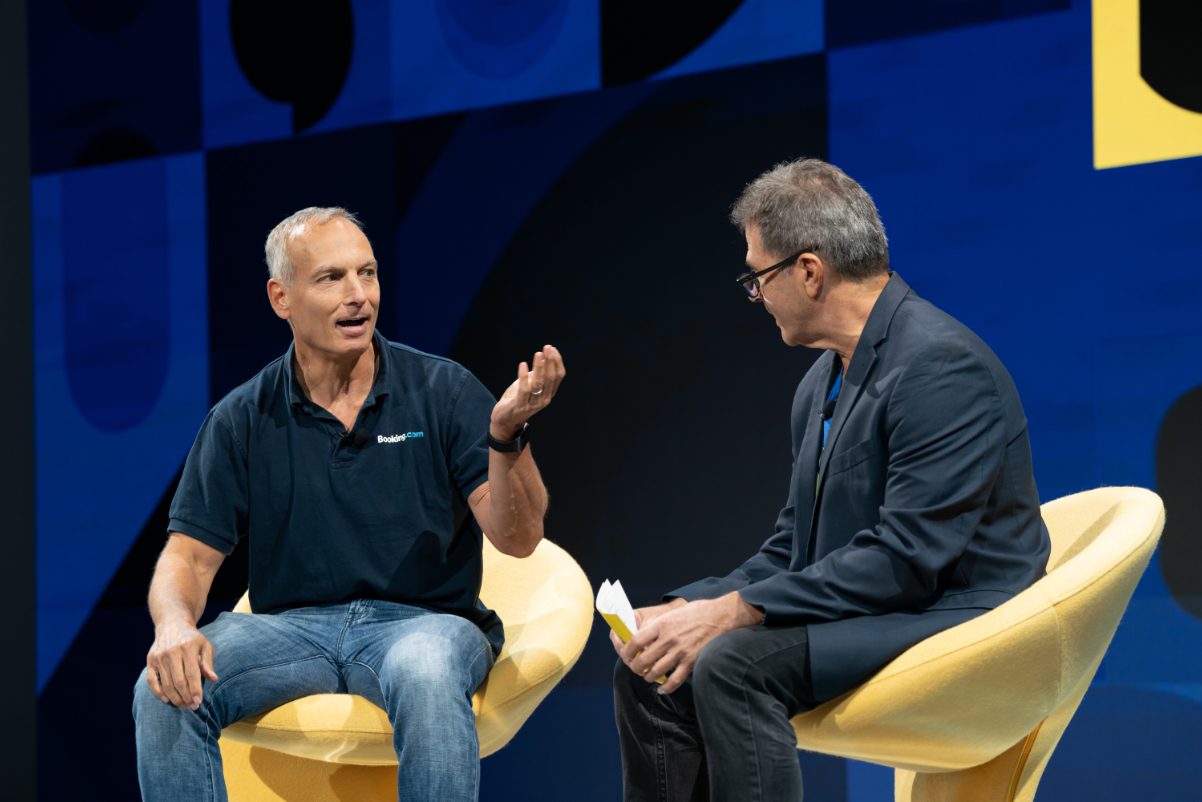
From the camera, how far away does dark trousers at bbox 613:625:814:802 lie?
2211 millimetres

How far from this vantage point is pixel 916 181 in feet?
11.8

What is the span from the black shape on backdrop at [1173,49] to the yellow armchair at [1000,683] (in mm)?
1339

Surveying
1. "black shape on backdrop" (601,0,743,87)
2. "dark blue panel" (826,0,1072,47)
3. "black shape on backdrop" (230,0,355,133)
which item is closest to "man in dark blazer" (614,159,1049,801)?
"dark blue panel" (826,0,1072,47)

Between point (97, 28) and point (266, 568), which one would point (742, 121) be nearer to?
point (266, 568)

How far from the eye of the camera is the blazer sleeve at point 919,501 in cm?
227

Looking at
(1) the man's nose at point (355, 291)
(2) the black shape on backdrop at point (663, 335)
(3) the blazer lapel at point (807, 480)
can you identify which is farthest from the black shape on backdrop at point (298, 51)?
(3) the blazer lapel at point (807, 480)

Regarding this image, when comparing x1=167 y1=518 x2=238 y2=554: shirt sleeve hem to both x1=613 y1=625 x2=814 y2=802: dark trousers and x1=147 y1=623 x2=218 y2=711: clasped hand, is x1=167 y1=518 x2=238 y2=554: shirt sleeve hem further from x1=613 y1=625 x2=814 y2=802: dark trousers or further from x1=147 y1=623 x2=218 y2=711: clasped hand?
x1=613 y1=625 x2=814 y2=802: dark trousers

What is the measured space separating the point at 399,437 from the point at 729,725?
3.41ft

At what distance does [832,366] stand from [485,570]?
1.01 m

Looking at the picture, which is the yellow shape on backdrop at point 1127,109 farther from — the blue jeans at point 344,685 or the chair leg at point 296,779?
the chair leg at point 296,779

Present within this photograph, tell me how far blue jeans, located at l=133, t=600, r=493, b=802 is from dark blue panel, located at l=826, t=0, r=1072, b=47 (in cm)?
203

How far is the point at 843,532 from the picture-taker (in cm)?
247

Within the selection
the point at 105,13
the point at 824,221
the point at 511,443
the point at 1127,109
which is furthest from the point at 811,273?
the point at 105,13

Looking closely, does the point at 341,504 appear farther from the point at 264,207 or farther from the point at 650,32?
the point at 264,207
